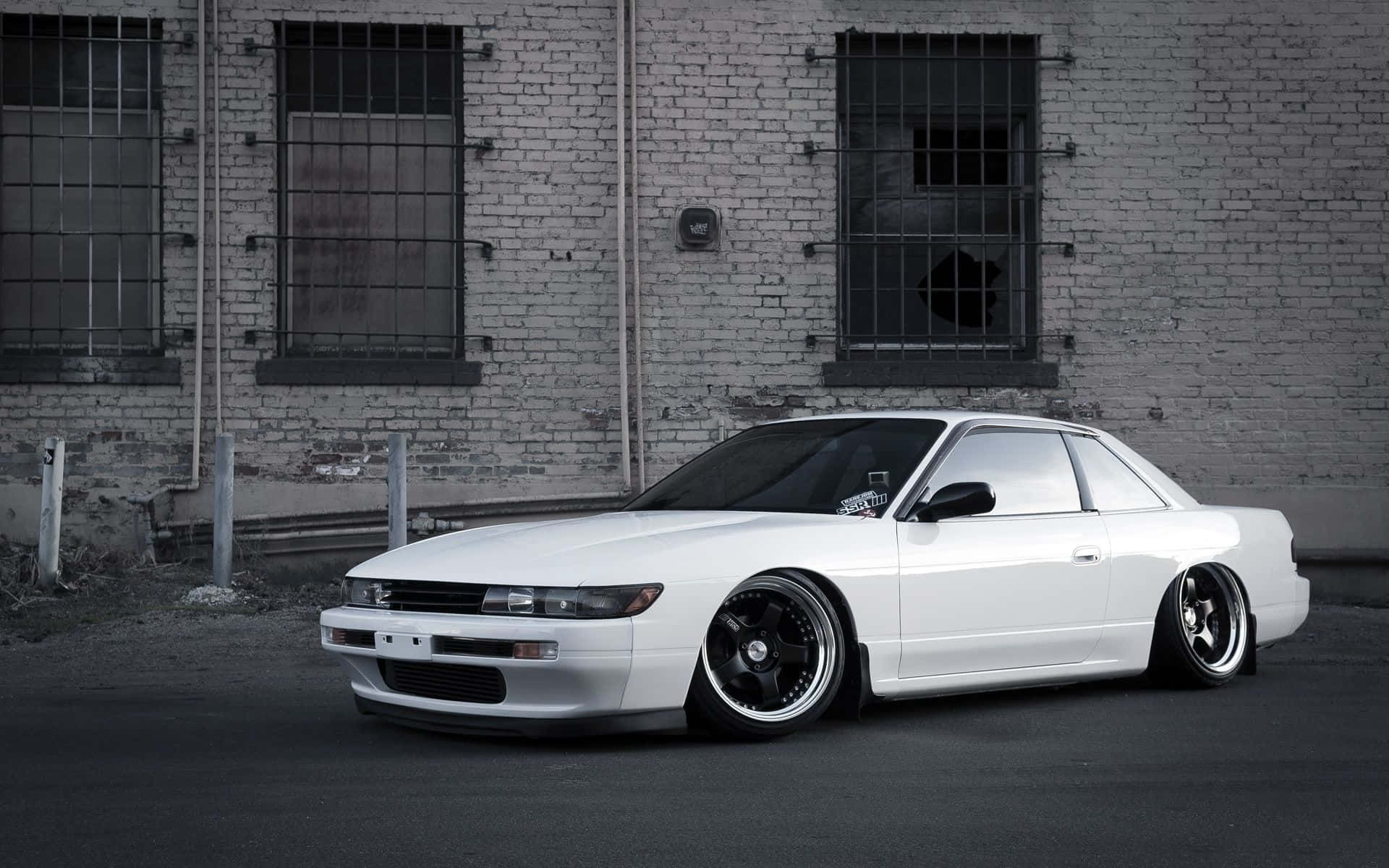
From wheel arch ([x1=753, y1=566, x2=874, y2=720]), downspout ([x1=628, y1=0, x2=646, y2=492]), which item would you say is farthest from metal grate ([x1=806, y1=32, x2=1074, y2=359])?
wheel arch ([x1=753, y1=566, x2=874, y2=720])

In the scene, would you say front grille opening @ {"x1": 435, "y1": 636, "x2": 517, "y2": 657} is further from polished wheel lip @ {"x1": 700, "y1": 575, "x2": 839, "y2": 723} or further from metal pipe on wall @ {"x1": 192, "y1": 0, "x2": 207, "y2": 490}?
metal pipe on wall @ {"x1": 192, "y1": 0, "x2": 207, "y2": 490}

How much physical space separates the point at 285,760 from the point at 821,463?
2.40m

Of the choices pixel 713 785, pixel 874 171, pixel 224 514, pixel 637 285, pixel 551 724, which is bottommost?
pixel 713 785

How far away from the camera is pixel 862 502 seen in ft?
19.8

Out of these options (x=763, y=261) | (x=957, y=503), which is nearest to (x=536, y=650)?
(x=957, y=503)

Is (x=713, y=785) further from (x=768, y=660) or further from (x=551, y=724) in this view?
(x=768, y=660)

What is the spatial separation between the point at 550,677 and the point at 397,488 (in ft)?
16.1

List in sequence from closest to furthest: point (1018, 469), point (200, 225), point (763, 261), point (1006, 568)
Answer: point (1006, 568), point (1018, 469), point (200, 225), point (763, 261)

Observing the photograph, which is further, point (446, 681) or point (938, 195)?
point (938, 195)

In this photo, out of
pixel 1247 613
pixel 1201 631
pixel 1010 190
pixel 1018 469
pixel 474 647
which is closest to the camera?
pixel 474 647

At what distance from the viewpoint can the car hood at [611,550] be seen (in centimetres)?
519

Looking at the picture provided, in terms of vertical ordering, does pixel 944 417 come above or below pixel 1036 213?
below

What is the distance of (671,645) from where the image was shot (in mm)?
5156

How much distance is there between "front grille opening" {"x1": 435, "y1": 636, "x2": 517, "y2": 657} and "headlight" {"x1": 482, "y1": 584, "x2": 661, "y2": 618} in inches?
4.0
